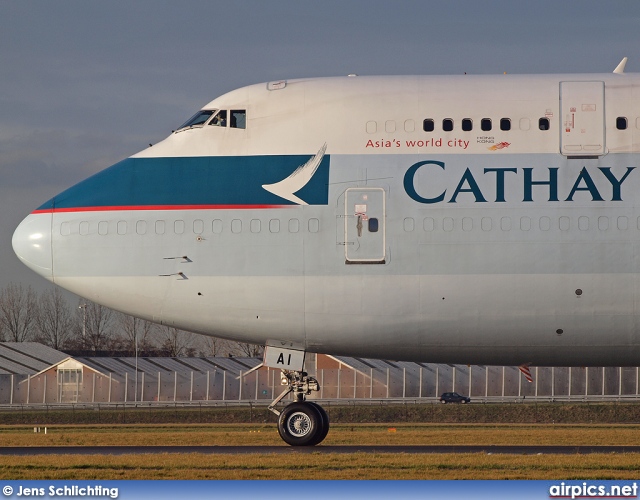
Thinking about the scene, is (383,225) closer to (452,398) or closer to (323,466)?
(323,466)

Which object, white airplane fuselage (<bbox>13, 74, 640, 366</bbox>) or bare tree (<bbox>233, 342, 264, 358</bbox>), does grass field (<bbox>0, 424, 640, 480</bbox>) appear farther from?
bare tree (<bbox>233, 342, 264, 358</bbox>)

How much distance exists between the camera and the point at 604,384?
69.8 metres

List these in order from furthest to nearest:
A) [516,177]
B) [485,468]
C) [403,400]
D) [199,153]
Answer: [403,400]
[199,153]
[516,177]
[485,468]

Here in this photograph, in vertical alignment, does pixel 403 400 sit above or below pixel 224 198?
below

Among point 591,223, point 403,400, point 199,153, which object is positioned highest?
point 199,153

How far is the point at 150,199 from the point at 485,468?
28.4 ft

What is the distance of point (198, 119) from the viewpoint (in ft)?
76.1

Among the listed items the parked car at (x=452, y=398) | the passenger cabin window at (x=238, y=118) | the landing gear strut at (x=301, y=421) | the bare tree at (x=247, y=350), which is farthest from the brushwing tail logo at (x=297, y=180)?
the bare tree at (x=247, y=350)

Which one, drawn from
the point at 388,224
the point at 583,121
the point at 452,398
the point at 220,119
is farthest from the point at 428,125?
the point at 452,398

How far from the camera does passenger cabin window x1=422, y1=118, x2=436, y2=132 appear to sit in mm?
21641

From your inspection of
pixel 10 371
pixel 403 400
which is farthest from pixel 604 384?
pixel 10 371

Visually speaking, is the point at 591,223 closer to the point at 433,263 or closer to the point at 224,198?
the point at 433,263

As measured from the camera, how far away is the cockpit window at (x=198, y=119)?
23.1 meters

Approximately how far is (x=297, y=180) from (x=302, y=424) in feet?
17.2
